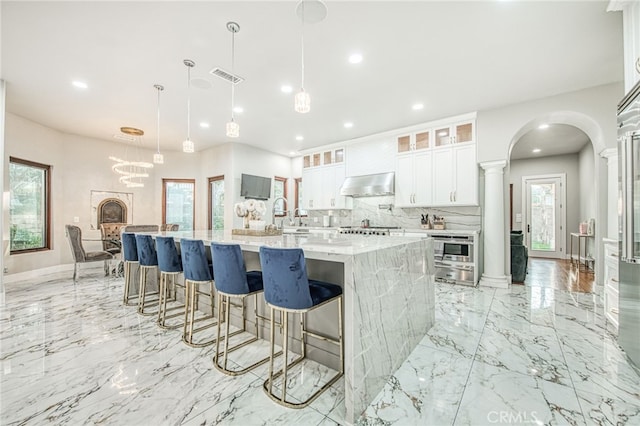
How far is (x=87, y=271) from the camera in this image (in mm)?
5660

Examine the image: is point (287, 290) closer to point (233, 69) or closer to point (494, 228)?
point (233, 69)

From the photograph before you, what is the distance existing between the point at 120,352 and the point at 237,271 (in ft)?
4.52

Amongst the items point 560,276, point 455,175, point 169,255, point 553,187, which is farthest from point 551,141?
point 169,255

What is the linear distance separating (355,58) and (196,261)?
2.73 metres

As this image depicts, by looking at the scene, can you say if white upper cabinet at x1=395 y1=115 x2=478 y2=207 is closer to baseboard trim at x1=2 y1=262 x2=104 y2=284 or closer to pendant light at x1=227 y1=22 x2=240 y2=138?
pendant light at x1=227 y1=22 x2=240 y2=138

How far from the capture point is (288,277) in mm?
1578

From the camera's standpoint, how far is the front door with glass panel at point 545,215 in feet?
23.9

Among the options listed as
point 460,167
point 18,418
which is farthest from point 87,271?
point 460,167

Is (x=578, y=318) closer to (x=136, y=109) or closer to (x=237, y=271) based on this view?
(x=237, y=271)

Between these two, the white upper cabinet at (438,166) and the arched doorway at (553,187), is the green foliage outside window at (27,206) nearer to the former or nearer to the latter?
the white upper cabinet at (438,166)

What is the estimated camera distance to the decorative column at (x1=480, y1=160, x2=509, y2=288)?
4.28 m

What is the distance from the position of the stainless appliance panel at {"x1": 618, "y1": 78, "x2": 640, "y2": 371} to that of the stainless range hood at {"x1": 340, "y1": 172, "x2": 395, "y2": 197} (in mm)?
3383

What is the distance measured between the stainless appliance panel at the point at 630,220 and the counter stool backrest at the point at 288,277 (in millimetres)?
2357
